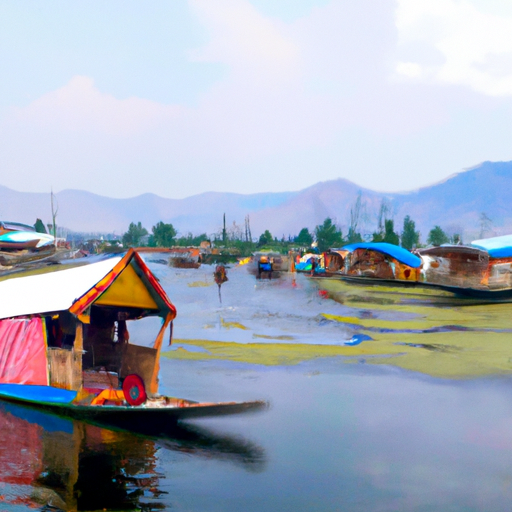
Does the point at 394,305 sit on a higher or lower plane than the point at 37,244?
lower

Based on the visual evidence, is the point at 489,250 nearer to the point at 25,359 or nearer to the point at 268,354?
the point at 268,354

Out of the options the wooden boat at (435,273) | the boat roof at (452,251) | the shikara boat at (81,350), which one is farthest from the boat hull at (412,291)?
the shikara boat at (81,350)

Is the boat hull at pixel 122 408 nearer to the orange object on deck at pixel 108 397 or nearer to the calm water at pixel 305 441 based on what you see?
the orange object on deck at pixel 108 397

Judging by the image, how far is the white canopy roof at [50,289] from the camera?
30.1 feet

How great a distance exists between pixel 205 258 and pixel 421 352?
68130mm

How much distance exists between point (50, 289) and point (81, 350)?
55.0 inches

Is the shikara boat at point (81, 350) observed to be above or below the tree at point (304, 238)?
below

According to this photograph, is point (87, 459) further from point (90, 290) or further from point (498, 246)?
point (498, 246)

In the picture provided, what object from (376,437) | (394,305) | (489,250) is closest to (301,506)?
(376,437)

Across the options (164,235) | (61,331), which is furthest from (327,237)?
(61,331)

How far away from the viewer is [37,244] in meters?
39.9

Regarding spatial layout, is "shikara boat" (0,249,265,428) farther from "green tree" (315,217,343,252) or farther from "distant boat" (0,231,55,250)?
"green tree" (315,217,343,252)

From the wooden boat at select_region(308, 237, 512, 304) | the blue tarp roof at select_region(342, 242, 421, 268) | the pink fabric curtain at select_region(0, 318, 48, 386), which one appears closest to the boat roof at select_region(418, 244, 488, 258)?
the wooden boat at select_region(308, 237, 512, 304)

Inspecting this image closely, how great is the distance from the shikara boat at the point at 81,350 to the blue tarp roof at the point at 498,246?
24.2 metres
